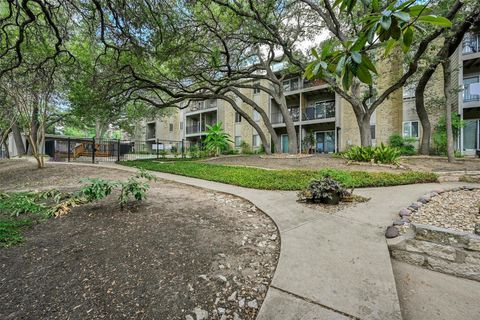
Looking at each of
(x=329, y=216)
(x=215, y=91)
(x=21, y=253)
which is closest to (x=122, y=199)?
(x=21, y=253)

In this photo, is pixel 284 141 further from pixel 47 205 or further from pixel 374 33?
pixel 374 33

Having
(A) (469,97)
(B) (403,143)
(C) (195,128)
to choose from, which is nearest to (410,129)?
(B) (403,143)

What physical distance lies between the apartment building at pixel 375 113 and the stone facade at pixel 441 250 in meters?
9.83

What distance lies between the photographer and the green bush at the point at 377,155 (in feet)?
29.9

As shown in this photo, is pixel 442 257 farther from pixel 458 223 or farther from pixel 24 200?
pixel 24 200

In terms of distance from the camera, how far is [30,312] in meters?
1.86

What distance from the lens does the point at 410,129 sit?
15.1 m

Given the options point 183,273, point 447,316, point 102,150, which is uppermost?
point 102,150

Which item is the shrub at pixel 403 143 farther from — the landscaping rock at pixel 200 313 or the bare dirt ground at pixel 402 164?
the landscaping rock at pixel 200 313

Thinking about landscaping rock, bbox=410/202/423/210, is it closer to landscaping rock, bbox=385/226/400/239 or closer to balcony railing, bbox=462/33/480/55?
landscaping rock, bbox=385/226/400/239

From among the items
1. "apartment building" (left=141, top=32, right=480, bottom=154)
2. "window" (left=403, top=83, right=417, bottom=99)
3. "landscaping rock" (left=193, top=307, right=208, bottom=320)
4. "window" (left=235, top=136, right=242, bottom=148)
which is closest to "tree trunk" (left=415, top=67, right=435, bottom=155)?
"apartment building" (left=141, top=32, right=480, bottom=154)

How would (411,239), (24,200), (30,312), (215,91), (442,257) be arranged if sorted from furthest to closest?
(215,91) < (24,200) < (411,239) < (442,257) < (30,312)

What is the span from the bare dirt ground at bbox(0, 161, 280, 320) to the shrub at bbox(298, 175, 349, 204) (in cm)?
126

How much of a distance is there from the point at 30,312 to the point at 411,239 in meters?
3.94
